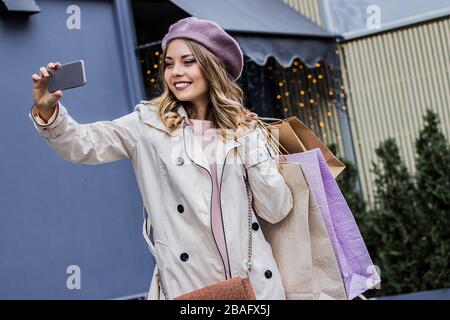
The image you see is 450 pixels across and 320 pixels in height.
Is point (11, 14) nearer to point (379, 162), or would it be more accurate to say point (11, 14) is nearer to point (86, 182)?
point (86, 182)

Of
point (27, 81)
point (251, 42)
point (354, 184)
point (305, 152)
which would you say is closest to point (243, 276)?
point (305, 152)

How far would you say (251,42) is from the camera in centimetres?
783

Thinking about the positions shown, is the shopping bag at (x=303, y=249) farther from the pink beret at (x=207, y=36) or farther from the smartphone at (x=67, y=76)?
the smartphone at (x=67, y=76)

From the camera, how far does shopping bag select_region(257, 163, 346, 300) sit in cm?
357

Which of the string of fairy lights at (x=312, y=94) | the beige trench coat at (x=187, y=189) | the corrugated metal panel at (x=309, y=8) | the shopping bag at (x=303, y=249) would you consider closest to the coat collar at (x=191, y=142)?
the beige trench coat at (x=187, y=189)

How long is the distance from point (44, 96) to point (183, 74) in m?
0.54

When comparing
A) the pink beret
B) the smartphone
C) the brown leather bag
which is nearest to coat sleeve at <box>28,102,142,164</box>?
the smartphone

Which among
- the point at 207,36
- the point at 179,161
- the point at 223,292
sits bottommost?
→ the point at 223,292

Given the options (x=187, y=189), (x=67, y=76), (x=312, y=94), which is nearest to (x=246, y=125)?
(x=187, y=189)

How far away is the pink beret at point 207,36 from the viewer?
365cm

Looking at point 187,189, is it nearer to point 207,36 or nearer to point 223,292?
point 223,292

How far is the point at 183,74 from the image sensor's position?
360cm

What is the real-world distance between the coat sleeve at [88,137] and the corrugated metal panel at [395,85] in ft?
19.2

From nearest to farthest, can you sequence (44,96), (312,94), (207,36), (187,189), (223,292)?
1. (223,292)
2. (44,96)
3. (187,189)
4. (207,36)
5. (312,94)
